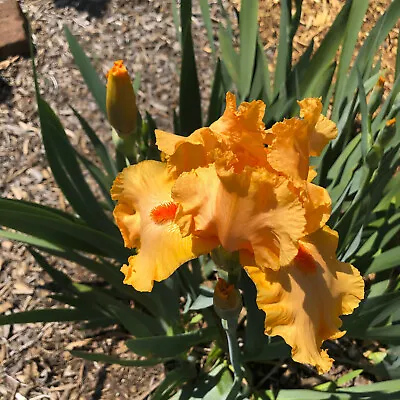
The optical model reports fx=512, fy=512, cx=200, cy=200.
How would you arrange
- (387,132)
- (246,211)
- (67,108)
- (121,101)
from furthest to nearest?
1. (67,108)
2. (121,101)
3. (387,132)
4. (246,211)

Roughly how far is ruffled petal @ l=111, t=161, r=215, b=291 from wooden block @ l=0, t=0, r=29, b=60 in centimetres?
174

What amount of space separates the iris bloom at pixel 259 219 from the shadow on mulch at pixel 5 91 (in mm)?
1595

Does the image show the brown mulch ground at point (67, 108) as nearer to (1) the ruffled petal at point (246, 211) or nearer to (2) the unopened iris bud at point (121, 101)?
(2) the unopened iris bud at point (121, 101)

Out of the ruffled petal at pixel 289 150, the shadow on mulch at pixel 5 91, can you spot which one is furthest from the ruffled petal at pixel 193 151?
the shadow on mulch at pixel 5 91

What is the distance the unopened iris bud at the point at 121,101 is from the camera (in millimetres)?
1225

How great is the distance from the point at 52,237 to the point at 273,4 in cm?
198

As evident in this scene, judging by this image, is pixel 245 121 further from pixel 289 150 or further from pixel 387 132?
pixel 387 132

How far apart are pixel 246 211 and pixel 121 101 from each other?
548mm

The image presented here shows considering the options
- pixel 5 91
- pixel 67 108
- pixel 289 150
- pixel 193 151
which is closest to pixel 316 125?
pixel 289 150

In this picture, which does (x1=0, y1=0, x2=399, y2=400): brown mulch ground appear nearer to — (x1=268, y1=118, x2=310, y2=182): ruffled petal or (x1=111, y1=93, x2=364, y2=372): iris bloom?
(x1=111, y1=93, x2=364, y2=372): iris bloom

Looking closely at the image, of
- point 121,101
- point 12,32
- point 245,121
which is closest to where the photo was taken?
point 245,121

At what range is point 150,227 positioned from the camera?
101 centimetres

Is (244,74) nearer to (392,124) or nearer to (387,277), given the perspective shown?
(392,124)

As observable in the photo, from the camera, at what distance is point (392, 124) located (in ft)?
3.69
